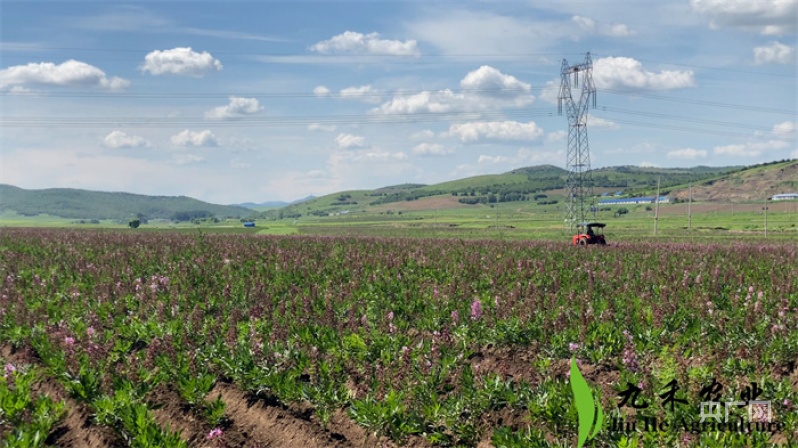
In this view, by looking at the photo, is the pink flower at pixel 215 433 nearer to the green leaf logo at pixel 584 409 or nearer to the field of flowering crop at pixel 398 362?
the field of flowering crop at pixel 398 362

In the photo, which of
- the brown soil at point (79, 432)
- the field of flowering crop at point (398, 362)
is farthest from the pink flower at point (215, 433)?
the brown soil at point (79, 432)

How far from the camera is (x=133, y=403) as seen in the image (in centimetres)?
919

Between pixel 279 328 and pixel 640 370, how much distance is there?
724 centimetres

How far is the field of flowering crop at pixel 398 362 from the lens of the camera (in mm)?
8734

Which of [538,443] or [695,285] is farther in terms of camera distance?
[695,285]

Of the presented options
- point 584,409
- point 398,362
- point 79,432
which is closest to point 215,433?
point 79,432

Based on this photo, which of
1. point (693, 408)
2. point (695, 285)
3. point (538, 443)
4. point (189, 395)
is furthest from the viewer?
point (695, 285)

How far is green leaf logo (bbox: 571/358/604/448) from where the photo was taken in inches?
307

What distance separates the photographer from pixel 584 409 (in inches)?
320

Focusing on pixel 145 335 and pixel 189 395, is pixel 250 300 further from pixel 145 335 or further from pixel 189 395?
pixel 189 395

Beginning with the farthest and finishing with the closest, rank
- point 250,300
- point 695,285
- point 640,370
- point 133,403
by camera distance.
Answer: point 695,285 < point 250,300 < point 640,370 < point 133,403

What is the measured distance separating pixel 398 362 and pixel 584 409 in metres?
3.70

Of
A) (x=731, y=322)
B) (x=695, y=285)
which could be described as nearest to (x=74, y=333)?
(x=731, y=322)

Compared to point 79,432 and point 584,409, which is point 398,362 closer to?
point 584,409
